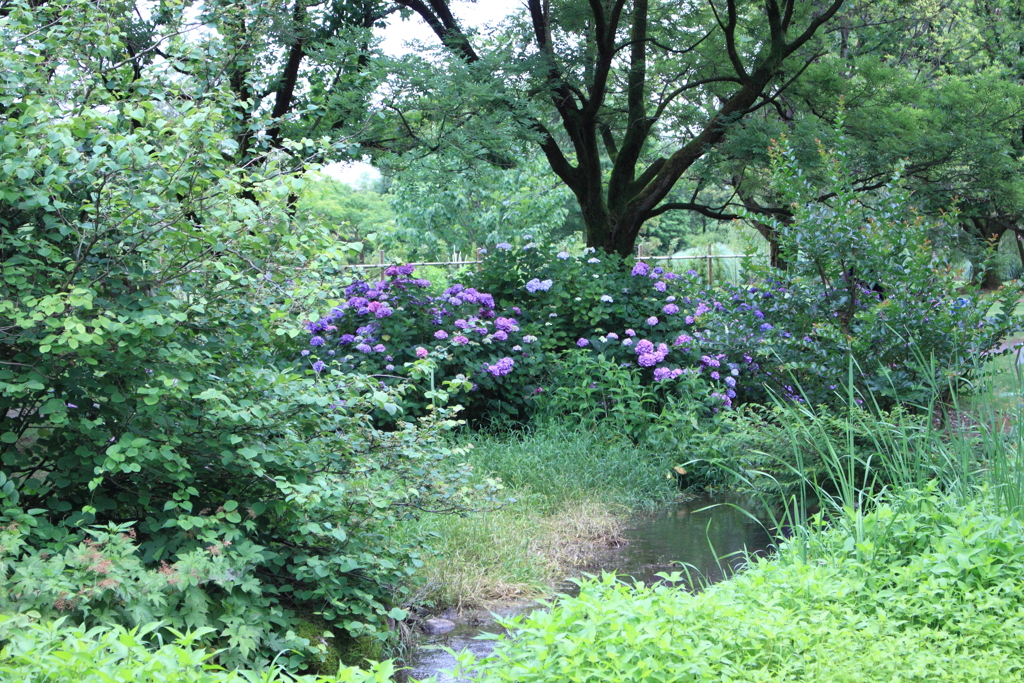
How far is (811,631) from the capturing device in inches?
102

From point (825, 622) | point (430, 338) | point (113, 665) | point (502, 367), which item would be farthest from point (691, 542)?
point (113, 665)

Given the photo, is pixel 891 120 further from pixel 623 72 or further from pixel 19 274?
pixel 19 274

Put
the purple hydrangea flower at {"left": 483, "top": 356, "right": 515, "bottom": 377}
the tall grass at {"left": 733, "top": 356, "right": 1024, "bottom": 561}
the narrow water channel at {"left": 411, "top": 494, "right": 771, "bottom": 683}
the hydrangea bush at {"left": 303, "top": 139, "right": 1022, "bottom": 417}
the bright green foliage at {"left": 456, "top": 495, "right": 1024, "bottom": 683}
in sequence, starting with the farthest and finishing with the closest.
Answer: the purple hydrangea flower at {"left": 483, "top": 356, "right": 515, "bottom": 377} < the hydrangea bush at {"left": 303, "top": 139, "right": 1022, "bottom": 417} < the narrow water channel at {"left": 411, "top": 494, "right": 771, "bottom": 683} < the tall grass at {"left": 733, "top": 356, "right": 1024, "bottom": 561} < the bright green foliage at {"left": 456, "top": 495, "right": 1024, "bottom": 683}

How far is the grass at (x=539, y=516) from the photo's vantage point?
448 centimetres

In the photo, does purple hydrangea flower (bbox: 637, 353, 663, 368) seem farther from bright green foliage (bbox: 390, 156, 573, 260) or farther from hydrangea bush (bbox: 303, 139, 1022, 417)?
bright green foliage (bbox: 390, 156, 573, 260)

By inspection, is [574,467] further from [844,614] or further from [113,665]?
[113,665]

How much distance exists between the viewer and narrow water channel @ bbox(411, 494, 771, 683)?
12.7 ft

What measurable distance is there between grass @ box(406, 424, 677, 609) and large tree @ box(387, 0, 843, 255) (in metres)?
3.52

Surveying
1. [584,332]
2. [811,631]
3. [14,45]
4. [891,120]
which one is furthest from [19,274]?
[891,120]

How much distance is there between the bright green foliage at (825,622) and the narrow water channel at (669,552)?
30.5 inches

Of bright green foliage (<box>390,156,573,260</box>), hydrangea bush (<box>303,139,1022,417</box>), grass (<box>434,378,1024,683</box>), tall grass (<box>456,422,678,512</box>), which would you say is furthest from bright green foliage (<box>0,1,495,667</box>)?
bright green foliage (<box>390,156,573,260</box>)

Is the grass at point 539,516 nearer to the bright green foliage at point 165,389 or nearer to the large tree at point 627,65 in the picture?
the bright green foliage at point 165,389

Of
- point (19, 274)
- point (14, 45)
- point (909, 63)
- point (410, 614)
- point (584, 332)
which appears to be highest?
point (909, 63)

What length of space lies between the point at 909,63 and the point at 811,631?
18.1 m
